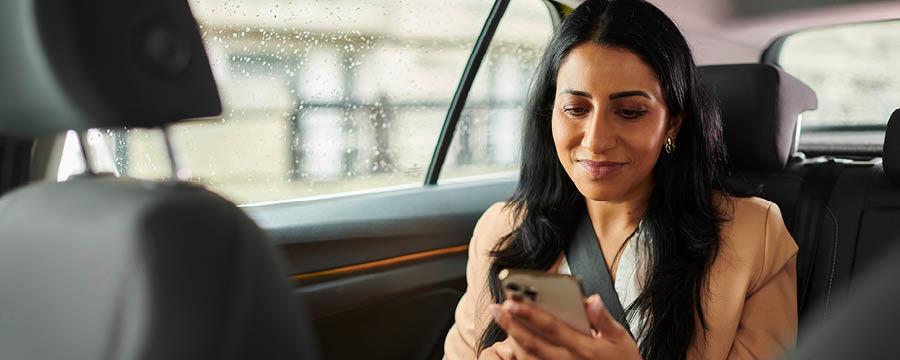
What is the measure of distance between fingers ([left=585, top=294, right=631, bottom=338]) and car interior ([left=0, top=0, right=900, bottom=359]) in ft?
0.95

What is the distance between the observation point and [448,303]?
2396 millimetres

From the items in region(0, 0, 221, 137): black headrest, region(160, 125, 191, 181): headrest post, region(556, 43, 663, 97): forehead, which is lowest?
region(160, 125, 191, 181): headrest post

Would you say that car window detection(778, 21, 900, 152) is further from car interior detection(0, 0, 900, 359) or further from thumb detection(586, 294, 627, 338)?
thumb detection(586, 294, 627, 338)

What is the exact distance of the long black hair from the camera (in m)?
1.60

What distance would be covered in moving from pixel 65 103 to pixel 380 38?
1580 millimetres

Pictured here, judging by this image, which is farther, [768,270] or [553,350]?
[768,270]

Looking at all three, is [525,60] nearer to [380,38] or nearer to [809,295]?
[380,38]

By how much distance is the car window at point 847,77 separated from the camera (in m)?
2.77

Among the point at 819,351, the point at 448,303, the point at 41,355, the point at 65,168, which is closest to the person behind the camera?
the point at 819,351

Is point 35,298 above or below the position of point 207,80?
below

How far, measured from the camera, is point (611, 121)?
1.60m

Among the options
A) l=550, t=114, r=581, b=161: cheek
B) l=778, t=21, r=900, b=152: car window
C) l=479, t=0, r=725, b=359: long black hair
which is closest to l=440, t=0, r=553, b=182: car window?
l=778, t=21, r=900, b=152: car window

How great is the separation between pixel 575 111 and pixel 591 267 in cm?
30

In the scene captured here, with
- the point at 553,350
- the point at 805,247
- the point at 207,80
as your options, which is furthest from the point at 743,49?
the point at 207,80
